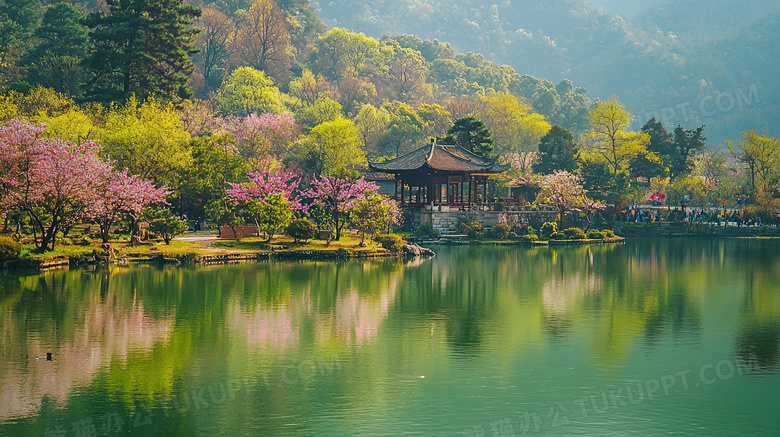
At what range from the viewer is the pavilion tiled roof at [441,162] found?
71250mm

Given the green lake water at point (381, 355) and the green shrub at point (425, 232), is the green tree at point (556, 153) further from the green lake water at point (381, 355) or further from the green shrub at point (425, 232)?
the green lake water at point (381, 355)

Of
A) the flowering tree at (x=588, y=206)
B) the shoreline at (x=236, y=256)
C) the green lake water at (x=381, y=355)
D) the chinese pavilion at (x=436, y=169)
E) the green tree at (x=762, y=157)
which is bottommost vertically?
the green lake water at (x=381, y=355)

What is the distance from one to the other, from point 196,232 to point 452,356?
38304mm

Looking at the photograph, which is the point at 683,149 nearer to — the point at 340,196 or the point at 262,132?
the point at 262,132

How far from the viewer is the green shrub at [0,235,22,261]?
4172 centimetres

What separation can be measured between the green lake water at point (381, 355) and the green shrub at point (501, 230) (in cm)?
2511

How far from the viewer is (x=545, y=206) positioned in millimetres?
75625

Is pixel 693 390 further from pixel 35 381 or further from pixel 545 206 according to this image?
pixel 545 206

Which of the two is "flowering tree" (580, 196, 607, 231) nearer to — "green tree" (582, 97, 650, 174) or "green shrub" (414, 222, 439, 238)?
"green shrub" (414, 222, 439, 238)

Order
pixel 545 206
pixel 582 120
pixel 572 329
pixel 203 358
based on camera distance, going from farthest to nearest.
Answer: pixel 582 120
pixel 545 206
pixel 572 329
pixel 203 358

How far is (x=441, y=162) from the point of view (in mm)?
71625

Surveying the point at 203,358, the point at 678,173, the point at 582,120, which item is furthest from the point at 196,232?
the point at 582,120

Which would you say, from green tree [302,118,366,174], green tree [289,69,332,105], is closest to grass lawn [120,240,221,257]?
green tree [302,118,366,174]

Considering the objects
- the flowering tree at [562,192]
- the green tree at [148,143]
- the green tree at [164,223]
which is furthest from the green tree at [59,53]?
the flowering tree at [562,192]
